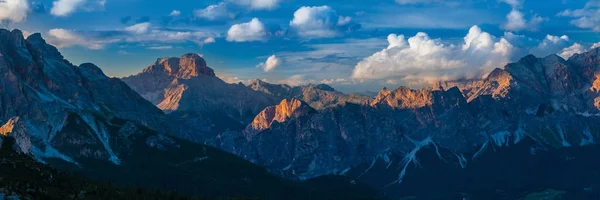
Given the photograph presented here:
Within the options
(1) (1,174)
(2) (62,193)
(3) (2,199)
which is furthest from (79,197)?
(3) (2,199)

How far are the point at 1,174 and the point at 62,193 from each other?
1601 centimetres

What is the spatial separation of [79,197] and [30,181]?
11903 mm

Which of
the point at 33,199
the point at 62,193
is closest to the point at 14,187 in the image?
the point at 33,199

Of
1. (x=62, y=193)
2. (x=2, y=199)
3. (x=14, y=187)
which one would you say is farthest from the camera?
(x=62, y=193)

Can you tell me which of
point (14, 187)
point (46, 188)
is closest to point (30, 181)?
point (46, 188)

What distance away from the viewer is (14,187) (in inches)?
6900

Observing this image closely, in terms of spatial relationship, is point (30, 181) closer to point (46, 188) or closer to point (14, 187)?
point (46, 188)

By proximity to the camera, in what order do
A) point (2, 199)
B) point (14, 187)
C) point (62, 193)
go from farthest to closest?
point (62, 193)
point (14, 187)
point (2, 199)

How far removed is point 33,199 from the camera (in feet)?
573

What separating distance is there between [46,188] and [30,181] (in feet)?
13.7

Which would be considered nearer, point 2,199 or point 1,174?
point 2,199

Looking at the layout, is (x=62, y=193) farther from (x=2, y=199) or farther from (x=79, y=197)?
(x=2, y=199)

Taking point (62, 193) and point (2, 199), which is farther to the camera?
point (62, 193)

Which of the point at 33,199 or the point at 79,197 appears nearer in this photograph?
the point at 33,199
